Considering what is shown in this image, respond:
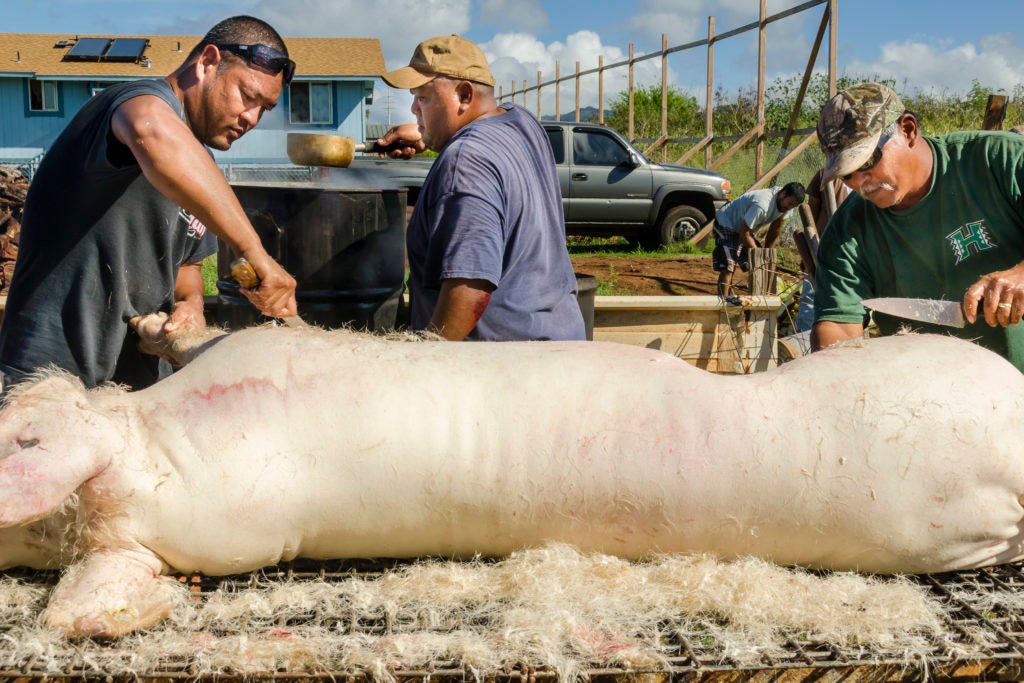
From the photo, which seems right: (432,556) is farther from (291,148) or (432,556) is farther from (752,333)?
(752,333)

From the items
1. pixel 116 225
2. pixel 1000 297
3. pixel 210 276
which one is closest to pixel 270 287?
pixel 116 225

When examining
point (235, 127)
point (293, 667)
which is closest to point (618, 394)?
point (293, 667)

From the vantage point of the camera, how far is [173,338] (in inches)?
87.4

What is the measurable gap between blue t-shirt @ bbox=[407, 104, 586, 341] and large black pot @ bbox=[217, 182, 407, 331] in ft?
1.82

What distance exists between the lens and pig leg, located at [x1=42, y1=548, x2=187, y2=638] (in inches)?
60.9

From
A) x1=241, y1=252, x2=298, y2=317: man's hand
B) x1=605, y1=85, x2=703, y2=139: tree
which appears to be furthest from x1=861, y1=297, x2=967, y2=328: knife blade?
x1=605, y1=85, x2=703, y2=139: tree

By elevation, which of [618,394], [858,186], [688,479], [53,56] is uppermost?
[53,56]

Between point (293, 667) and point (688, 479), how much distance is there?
2.71 feet

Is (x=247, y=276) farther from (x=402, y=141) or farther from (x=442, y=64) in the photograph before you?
(x=402, y=141)

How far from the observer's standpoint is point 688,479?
71.5 inches

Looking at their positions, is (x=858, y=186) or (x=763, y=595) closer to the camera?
(x=763, y=595)

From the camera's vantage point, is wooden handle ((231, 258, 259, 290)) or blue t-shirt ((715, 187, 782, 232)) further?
blue t-shirt ((715, 187, 782, 232))

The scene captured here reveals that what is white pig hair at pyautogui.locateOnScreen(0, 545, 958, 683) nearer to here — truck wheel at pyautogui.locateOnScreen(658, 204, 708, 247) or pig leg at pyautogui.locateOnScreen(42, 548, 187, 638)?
pig leg at pyautogui.locateOnScreen(42, 548, 187, 638)

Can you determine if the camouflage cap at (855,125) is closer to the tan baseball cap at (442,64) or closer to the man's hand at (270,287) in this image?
the tan baseball cap at (442,64)
